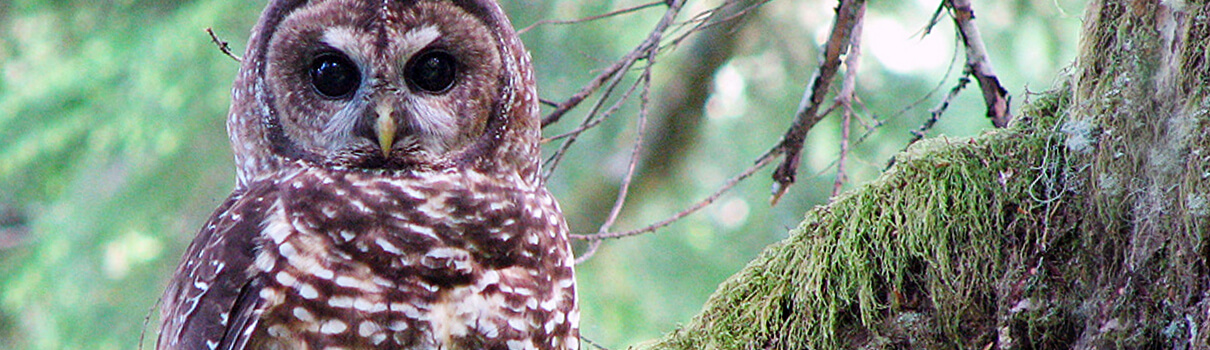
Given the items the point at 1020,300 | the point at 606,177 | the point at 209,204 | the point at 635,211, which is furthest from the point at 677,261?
the point at 1020,300

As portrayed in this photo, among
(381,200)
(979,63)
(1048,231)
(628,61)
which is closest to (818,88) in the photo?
(979,63)

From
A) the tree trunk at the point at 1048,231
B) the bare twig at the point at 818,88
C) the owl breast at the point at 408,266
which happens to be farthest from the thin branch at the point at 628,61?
the tree trunk at the point at 1048,231

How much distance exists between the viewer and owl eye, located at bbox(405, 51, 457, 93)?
2.38 m

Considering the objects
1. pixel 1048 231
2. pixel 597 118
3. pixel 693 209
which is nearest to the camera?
pixel 1048 231

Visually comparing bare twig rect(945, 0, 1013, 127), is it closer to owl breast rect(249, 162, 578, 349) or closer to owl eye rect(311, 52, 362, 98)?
owl breast rect(249, 162, 578, 349)

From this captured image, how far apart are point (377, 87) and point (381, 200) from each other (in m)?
0.27

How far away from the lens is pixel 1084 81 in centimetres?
177

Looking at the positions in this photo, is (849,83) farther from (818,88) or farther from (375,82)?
(375,82)

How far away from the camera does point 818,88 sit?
2.71 meters

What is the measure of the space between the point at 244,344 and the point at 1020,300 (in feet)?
4.82

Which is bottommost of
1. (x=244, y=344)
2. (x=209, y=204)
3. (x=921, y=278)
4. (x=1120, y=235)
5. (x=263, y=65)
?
(x=1120, y=235)

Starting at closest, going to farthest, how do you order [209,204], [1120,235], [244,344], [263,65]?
[1120,235] → [244,344] → [263,65] → [209,204]

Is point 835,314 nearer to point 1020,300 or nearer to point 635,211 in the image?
point 1020,300

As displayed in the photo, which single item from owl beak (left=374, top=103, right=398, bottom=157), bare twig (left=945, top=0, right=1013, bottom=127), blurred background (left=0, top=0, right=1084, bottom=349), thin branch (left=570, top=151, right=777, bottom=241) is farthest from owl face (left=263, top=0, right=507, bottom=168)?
blurred background (left=0, top=0, right=1084, bottom=349)
